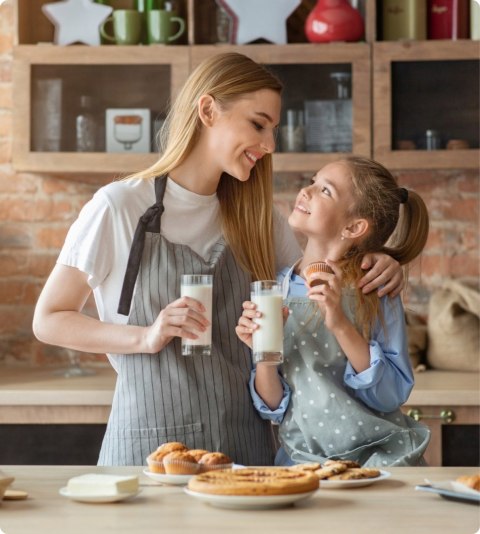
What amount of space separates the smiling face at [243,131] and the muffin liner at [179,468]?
0.80 m

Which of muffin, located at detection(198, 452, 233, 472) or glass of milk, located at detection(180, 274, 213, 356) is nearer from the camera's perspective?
muffin, located at detection(198, 452, 233, 472)

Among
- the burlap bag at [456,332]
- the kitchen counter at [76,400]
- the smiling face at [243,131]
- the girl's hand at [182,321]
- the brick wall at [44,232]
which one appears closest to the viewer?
the girl's hand at [182,321]

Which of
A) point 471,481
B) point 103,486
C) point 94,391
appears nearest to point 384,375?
point 471,481

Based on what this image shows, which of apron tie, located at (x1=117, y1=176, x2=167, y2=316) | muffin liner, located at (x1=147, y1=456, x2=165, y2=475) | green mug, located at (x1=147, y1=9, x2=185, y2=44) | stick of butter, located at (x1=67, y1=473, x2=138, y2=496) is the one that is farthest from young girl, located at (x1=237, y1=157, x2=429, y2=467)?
green mug, located at (x1=147, y1=9, x2=185, y2=44)

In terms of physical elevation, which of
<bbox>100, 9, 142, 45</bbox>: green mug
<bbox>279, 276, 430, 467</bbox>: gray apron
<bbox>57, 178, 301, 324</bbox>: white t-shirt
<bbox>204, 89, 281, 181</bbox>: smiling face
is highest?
<bbox>100, 9, 142, 45</bbox>: green mug

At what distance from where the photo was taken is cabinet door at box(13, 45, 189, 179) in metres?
3.36

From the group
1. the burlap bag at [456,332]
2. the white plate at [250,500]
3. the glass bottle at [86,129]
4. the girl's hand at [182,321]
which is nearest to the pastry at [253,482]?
the white plate at [250,500]

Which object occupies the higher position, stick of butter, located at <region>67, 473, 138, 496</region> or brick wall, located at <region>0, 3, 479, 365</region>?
brick wall, located at <region>0, 3, 479, 365</region>

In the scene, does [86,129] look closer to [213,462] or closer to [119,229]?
[119,229]

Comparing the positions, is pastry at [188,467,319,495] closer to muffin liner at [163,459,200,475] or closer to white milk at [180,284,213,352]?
muffin liner at [163,459,200,475]

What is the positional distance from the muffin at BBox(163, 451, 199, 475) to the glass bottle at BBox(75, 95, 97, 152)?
2.09 meters

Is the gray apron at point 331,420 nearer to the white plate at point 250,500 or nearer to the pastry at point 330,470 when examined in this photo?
the pastry at point 330,470

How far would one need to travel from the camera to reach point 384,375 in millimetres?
1913

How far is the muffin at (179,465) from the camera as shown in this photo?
4.81 ft
